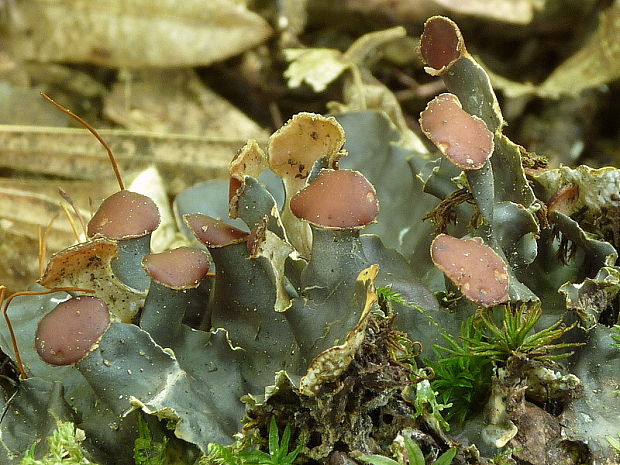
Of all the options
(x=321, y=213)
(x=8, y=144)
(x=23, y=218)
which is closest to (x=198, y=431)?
(x=321, y=213)

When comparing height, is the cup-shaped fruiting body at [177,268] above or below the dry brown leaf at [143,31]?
above

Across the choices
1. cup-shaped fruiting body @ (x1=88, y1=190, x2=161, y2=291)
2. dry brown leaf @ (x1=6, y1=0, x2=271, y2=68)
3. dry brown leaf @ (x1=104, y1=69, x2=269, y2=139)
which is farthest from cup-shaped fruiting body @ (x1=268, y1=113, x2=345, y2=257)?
dry brown leaf @ (x1=6, y1=0, x2=271, y2=68)

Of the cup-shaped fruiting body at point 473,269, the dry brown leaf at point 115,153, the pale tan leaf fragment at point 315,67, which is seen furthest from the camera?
the pale tan leaf fragment at point 315,67

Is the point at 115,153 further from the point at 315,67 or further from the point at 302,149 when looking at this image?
the point at 302,149

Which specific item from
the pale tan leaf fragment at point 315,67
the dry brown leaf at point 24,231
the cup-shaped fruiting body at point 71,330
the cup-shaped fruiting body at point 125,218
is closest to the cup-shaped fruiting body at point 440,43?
the cup-shaped fruiting body at point 125,218

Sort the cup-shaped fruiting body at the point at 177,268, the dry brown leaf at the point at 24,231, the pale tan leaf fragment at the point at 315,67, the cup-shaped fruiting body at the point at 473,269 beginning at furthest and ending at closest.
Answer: the pale tan leaf fragment at the point at 315,67 < the dry brown leaf at the point at 24,231 < the cup-shaped fruiting body at the point at 177,268 < the cup-shaped fruiting body at the point at 473,269

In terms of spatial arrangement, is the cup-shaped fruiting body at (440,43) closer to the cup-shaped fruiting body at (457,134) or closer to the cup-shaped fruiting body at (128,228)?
the cup-shaped fruiting body at (457,134)

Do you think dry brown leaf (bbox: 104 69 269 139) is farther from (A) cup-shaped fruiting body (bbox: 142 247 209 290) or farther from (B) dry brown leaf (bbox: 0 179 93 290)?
(A) cup-shaped fruiting body (bbox: 142 247 209 290)
